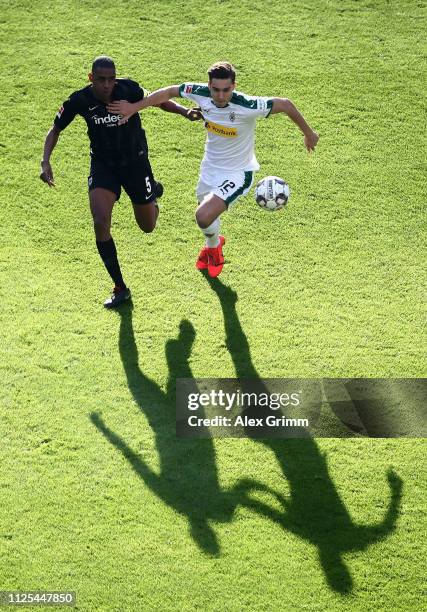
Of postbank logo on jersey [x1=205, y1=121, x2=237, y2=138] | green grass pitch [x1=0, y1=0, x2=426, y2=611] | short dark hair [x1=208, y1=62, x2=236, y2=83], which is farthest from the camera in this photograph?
postbank logo on jersey [x1=205, y1=121, x2=237, y2=138]

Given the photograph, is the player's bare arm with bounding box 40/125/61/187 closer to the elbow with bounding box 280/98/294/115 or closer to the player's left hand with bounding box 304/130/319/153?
the elbow with bounding box 280/98/294/115

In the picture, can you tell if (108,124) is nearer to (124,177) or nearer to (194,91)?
(124,177)

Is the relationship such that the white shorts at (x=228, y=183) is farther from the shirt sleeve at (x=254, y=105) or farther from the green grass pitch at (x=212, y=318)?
the green grass pitch at (x=212, y=318)

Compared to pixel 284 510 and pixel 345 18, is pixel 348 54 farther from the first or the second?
pixel 284 510

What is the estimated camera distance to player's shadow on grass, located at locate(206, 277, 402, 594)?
659cm

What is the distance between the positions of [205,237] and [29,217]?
7.01ft

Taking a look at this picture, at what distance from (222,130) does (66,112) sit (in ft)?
5.14

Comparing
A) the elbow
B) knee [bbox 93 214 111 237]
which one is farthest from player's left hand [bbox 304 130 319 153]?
knee [bbox 93 214 111 237]

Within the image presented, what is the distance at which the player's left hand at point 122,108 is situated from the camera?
8.18m

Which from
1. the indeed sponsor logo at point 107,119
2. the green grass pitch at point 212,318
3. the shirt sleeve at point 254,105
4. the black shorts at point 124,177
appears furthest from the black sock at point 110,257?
the shirt sleeve at point 254,105

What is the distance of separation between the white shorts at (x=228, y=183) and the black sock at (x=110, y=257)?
3.92ft

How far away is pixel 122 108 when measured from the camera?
8.20m

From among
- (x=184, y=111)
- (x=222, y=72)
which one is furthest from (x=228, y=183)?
(x=222, y=72)

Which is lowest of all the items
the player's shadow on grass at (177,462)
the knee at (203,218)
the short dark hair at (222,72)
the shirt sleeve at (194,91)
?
the player's shadow on grass at (177,462)
